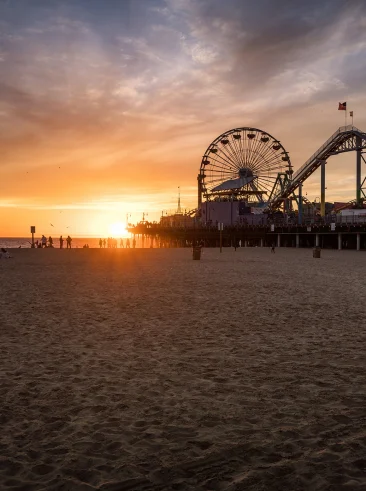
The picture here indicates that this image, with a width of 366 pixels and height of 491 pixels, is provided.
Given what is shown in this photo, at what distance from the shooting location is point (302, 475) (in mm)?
4195

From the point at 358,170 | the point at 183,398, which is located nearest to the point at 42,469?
the point at 183,398

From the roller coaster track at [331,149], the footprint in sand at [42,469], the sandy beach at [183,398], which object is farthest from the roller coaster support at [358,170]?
the footprint in sand at [42,469]

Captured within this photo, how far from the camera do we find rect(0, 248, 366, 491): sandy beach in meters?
4.28

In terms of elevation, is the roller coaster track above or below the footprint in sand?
above

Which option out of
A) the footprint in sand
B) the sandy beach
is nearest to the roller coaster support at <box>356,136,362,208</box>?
the sandy beach

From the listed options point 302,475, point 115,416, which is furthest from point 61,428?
point 302,475

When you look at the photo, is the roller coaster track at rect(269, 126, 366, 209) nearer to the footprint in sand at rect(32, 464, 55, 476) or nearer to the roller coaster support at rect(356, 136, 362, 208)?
the roller coaster support at rect(356, 136, 362, 208)

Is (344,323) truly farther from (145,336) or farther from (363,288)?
(363,288)

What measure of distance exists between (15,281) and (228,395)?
17.3 m

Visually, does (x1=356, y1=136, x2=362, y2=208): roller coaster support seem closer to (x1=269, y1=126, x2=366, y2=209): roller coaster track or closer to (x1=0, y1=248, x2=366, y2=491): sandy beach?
(x1=269, y1=126, x2=366, y2=209): roller coaster track

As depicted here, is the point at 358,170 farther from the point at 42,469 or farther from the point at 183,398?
the point at 42,469

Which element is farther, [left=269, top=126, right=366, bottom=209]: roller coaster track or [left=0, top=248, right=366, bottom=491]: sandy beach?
[left=269, top=126, right=366, bottom=209]: roller coaster track

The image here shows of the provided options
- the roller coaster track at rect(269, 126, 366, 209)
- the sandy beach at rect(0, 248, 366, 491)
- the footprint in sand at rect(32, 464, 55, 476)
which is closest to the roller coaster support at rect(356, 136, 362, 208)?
the roller coaster track at rect(269, 126, 366, 209)

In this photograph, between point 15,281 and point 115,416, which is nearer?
point 115,416
